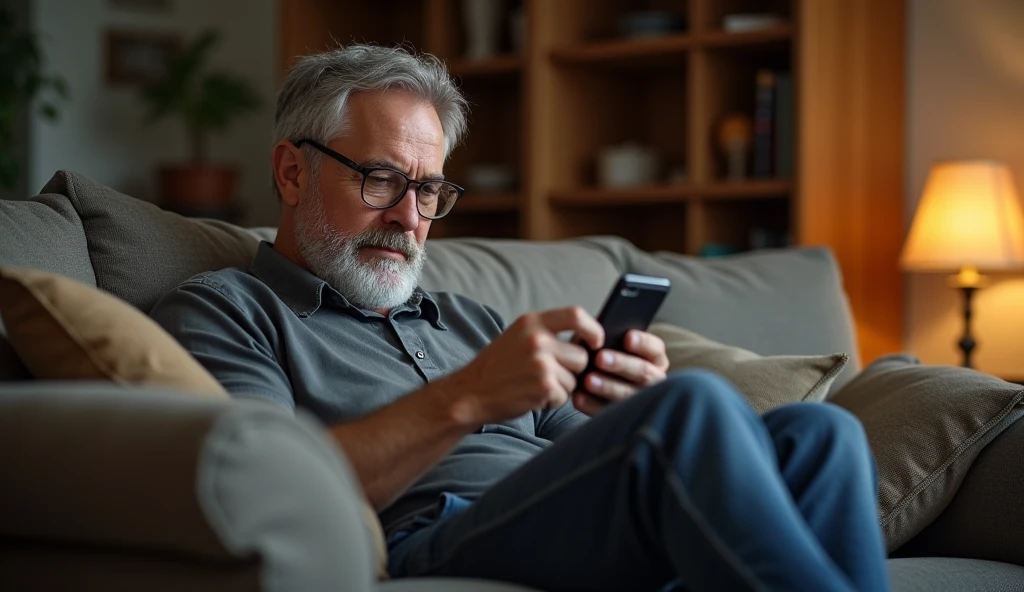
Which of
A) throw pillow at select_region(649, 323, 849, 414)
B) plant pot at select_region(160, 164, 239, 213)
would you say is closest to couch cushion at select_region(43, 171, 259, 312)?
throw pillow at select_region(649, 323, 849, 414)

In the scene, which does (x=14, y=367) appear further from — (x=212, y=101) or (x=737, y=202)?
(x=212, y=101)

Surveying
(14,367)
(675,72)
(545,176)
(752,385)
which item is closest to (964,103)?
(675,72)

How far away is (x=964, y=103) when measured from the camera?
341 centimetres

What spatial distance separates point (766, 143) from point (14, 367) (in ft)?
8.62

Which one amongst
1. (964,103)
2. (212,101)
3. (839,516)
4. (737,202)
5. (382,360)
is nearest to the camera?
(839,516)

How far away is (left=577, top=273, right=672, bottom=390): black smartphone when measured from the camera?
1345 millimetres

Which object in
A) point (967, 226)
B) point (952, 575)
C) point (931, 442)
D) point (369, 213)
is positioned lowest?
point (952, 575)

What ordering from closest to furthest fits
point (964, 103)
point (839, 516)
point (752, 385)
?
point (839, 516), point (752, 385), point (964, 103)

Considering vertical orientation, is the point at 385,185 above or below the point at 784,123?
below

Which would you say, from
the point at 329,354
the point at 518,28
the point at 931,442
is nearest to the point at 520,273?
the point at 329,354

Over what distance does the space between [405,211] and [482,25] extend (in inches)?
91.0

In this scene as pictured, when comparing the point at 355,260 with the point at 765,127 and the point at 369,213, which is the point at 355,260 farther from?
the point at 765,127

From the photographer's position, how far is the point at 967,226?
119 inches

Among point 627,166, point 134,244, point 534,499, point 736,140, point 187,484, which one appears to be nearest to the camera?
point 187,484
